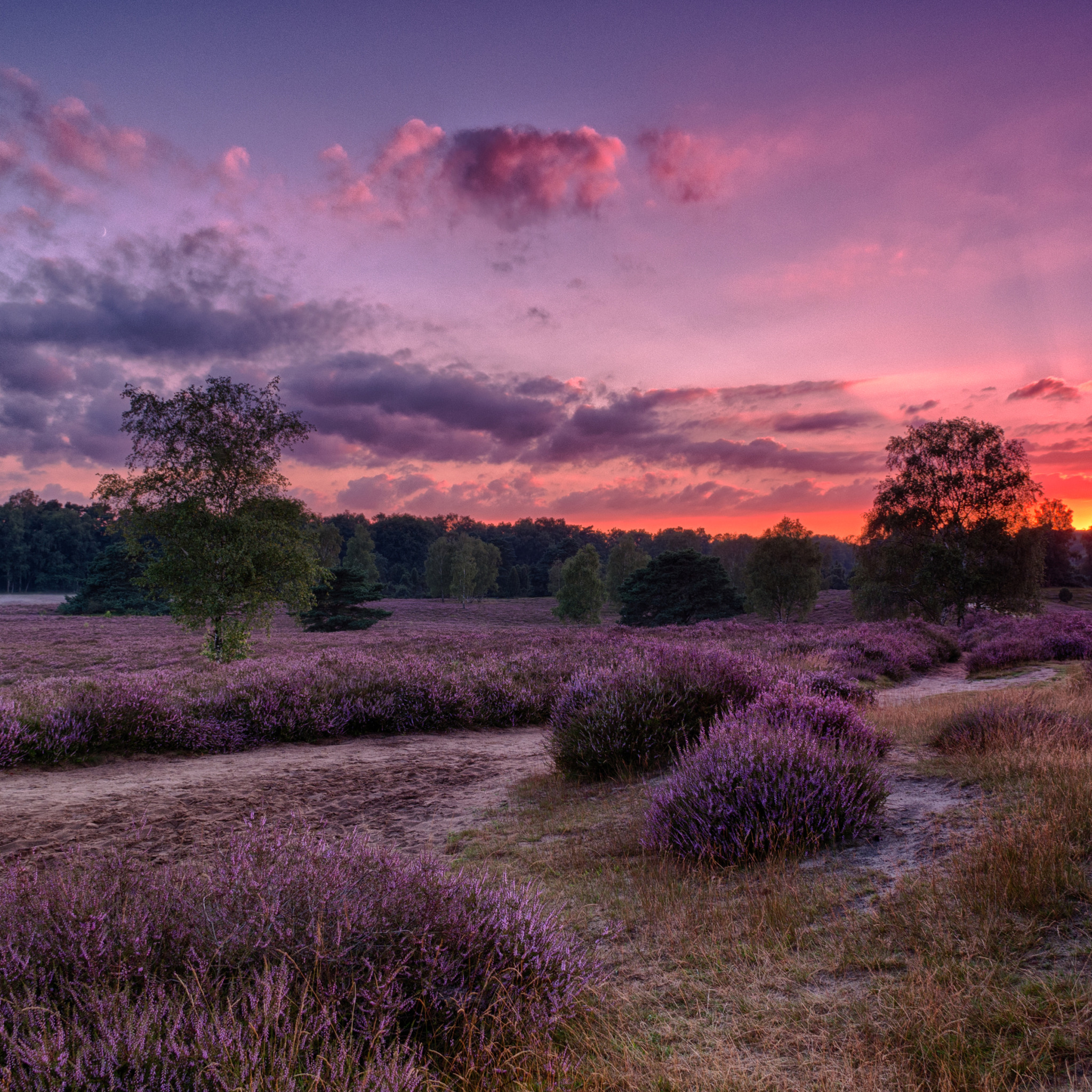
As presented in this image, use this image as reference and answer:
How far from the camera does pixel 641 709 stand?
819cm

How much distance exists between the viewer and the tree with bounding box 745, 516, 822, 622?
4991 cm

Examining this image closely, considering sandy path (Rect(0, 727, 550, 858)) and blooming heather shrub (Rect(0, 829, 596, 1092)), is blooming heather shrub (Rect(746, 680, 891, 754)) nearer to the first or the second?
sandy path (Rect(0, 727, 550, 858))

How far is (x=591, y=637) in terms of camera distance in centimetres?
2522

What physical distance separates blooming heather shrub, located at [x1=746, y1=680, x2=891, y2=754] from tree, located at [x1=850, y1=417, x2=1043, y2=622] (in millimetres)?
32983

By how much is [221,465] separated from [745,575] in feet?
143

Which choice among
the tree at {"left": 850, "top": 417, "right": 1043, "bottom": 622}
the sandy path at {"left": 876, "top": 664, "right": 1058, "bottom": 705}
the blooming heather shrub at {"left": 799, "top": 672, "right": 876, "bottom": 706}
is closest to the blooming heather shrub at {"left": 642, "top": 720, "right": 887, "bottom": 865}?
the blooming heather shrub at {"left": 799, "top": 672, "right": 876, "bottom": 706}

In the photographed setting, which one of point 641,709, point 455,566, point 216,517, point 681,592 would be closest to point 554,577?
point 455,566

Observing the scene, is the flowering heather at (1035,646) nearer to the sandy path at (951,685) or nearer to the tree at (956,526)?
the sandy path at (951,685)

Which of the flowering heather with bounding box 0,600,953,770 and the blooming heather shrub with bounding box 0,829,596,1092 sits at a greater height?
the blooming heather shrub with bounding box 0,829,596,1092

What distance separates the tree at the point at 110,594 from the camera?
2203 inches

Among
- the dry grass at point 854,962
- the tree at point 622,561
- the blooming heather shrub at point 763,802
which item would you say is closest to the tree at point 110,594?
the tree at point 622,561

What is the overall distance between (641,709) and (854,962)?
16.9 ft

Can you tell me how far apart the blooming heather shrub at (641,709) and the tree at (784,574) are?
43239 millimetres

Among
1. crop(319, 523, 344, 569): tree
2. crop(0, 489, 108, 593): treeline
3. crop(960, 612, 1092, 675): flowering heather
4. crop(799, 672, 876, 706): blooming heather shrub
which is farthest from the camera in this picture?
crop(0, 489, 108, 593): treeline
